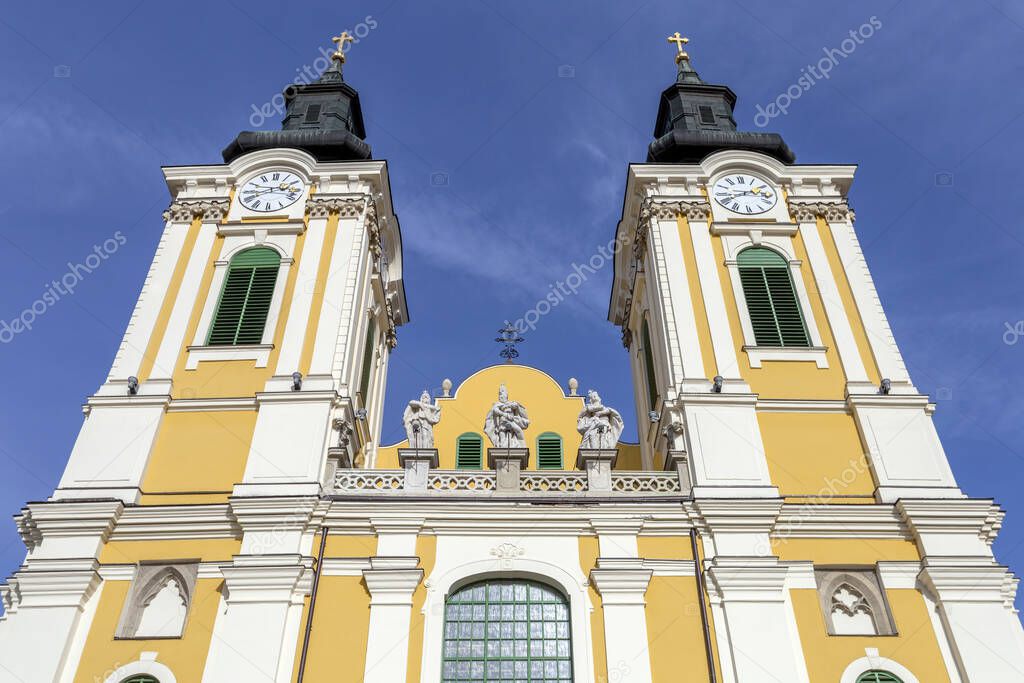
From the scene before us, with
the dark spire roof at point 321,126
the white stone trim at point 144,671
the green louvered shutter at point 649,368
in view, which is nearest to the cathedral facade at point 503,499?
the white stone trim at point 144,671

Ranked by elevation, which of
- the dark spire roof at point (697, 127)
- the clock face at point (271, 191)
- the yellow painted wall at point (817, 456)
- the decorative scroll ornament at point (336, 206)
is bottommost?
the yellow painted wall at point (817, 456)

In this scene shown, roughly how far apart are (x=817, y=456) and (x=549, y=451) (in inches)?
251

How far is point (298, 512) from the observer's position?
1670 centimetres

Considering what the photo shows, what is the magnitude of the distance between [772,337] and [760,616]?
257 inches

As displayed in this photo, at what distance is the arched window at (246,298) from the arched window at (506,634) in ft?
23.3

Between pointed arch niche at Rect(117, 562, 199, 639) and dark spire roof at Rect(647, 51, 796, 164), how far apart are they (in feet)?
49.9

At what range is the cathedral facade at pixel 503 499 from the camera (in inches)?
605

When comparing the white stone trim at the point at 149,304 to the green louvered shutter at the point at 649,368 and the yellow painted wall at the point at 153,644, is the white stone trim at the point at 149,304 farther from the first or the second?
the green louvered shutter at the point at 649,368

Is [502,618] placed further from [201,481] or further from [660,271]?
[660,271]

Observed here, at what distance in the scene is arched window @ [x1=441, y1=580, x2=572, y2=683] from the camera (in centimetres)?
1534

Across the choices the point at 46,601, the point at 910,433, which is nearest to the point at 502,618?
the point at 46,601

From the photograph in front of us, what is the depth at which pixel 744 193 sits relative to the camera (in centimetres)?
2367

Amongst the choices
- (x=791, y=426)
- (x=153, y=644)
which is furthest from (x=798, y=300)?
(x=153, y=644)

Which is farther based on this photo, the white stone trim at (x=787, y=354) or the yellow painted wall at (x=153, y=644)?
the white stone trim at (x=787, y=354)
